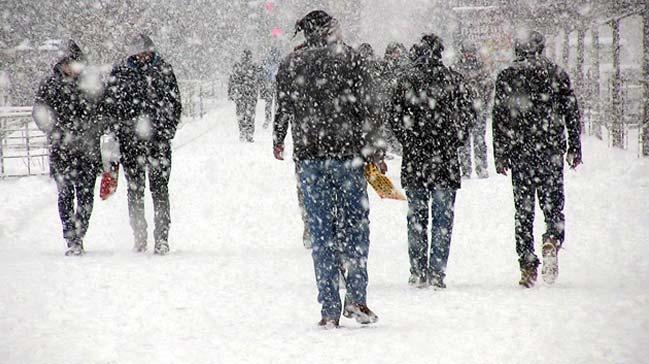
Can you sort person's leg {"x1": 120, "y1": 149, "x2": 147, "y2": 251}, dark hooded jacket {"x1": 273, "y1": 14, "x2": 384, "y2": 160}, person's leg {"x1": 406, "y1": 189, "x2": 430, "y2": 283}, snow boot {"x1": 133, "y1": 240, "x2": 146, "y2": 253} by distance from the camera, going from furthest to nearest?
snow boot {"x1": 133, "y1": 240, "x2": 146, "y2": 253}, person's leg {"x1": 120, "y1": 149, "x2": 147, "y2": 251}, person's leg {"x1": 406, "y1": 189, "x2": 430, "y2": 283}, dark hooded jacket {"x1": 273, "y1": 14, "x2": 384, "y2": 160}

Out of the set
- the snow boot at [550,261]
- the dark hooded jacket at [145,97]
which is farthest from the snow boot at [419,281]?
the dark hooded jacket at [145,97]

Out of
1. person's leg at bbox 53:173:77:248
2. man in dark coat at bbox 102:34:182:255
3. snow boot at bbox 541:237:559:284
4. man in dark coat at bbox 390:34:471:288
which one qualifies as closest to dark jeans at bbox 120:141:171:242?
man in dark coat at bbox 102:34:182:255

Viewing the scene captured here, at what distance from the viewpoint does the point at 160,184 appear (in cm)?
858

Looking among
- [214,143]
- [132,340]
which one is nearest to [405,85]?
[132,340]

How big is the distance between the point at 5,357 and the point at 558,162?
417 cm

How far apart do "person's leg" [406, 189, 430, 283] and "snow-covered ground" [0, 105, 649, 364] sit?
0.70 ft

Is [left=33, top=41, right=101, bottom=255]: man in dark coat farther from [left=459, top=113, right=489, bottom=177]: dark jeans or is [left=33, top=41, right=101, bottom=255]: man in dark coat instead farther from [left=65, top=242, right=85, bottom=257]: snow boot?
[left=459, top=113, right=489, bottom=177]: dark jeans

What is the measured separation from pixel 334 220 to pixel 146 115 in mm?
3707

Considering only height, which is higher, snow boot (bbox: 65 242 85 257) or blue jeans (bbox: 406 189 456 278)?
blue jeans (bbox: 406 189 456 278)

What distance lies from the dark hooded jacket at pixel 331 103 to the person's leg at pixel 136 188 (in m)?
3.66

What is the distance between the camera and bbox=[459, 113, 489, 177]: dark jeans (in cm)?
1363

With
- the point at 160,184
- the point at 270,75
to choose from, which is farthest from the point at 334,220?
the point at 270,75

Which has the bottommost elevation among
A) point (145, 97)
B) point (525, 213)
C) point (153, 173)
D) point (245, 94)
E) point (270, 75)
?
point (525, 213)

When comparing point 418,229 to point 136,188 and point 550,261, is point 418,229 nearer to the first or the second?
point 550,261
